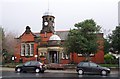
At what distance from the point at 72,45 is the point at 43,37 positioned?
42.8 ft

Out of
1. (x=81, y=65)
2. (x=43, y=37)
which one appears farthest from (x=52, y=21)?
(x=81, y=65)

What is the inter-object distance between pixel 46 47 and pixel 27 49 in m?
4.60

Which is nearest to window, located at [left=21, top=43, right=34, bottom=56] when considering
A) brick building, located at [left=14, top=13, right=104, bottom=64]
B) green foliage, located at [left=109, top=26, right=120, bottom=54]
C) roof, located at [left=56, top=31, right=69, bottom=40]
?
brick building, located at [left=14, top=13, right=104, bottom=64]

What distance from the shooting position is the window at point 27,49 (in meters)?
48.8

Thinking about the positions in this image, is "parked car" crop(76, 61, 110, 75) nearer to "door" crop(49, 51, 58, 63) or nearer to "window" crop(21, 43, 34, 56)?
"door" crop(49, 51, 58, 63)

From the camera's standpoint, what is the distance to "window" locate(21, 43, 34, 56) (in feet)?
160

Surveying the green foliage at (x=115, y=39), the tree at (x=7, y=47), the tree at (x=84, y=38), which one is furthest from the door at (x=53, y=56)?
the green foliage at (x=115, y=39)

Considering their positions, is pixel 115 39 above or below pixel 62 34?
below

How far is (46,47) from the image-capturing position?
46.6 meters

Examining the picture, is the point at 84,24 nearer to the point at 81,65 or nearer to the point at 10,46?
the point at 81,65

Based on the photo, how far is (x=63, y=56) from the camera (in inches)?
1837

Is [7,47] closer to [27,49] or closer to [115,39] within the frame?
[27,49]

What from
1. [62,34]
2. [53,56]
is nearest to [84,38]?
[53,56]

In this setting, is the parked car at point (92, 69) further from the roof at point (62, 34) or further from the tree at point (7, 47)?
the roof at point (62, 34)
